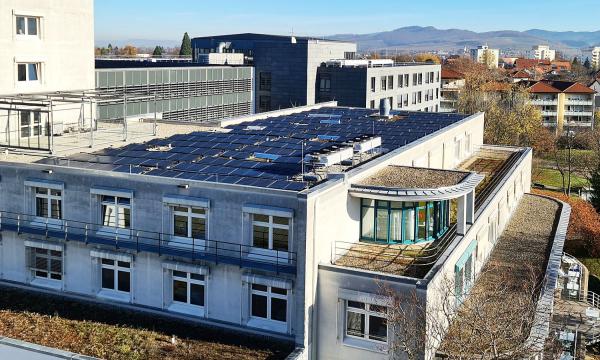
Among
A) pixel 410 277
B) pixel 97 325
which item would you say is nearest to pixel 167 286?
pixel 97 325

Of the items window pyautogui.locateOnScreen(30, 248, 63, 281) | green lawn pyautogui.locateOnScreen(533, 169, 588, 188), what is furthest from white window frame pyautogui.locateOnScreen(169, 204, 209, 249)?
green lawn pyautogui.locateOnScreen(533, 169, 588, 188)

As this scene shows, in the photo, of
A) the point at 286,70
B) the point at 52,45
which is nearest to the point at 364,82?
the point at 286,70

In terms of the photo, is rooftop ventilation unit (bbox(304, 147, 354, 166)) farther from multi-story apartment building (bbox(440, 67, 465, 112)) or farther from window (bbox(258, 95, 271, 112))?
multi-story apartment building (bbox(440, 67, 465, 112))

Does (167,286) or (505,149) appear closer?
(167,286)

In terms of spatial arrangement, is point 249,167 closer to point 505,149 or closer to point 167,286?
point 167,286

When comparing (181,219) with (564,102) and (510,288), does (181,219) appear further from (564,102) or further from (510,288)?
(564,102)

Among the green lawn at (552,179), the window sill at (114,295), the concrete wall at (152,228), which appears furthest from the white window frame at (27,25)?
the green lawn at (552,179)

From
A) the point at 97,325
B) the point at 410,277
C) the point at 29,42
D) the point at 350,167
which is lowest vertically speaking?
the point at 97,325
